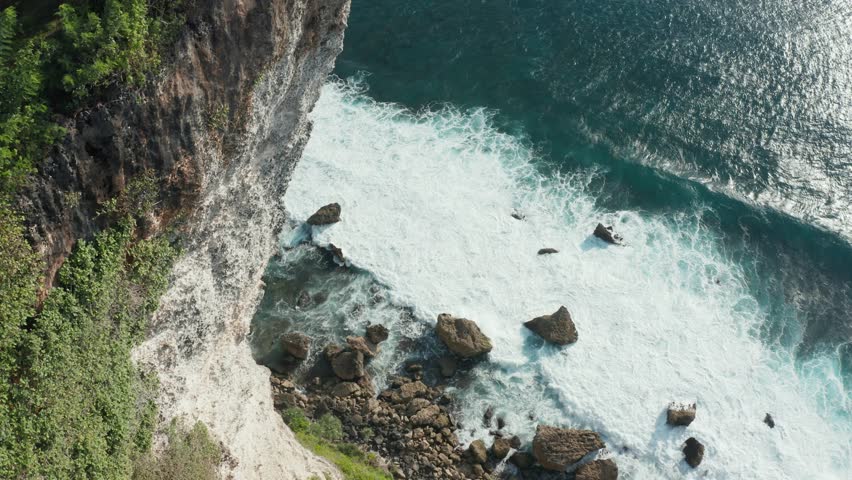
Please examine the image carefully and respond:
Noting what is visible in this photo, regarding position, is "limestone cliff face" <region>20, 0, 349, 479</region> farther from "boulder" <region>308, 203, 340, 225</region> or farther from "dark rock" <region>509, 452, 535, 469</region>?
"boulder" <region>308, 203, 340, 225</region>

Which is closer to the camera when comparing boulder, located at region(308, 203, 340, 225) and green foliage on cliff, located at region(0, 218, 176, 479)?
green foliage on cliff, located at region(0, 218, 176, 479)

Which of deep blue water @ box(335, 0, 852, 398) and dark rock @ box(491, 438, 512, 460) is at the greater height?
deep blue water @ box(335, 0, 852, 398)

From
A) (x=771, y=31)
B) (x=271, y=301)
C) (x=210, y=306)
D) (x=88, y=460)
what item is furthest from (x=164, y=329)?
(x=771, y=31)

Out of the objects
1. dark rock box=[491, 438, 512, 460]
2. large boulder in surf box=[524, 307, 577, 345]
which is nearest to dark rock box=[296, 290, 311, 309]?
large boulder in surf box=[524, 307, 577, 345]

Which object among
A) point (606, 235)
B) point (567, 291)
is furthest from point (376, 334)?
point (606, 235)

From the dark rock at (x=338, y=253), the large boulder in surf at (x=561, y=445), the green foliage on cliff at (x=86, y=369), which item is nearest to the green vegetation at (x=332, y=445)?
the large boulder in surf at (x=561, y=445)

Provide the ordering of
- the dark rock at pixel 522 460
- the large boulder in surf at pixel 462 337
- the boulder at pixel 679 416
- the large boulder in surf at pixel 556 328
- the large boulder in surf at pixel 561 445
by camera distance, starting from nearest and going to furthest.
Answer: the large boulder in surf at pixel 561 445 → the dark rock at pixel 522 460 → the boulder at pixel 679 416 → the large boulder in surf at pixel 462 337 → the large boulder in surf at pixel 556 328

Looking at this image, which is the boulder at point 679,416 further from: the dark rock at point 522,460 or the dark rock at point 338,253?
the dark rock at point 338,253
